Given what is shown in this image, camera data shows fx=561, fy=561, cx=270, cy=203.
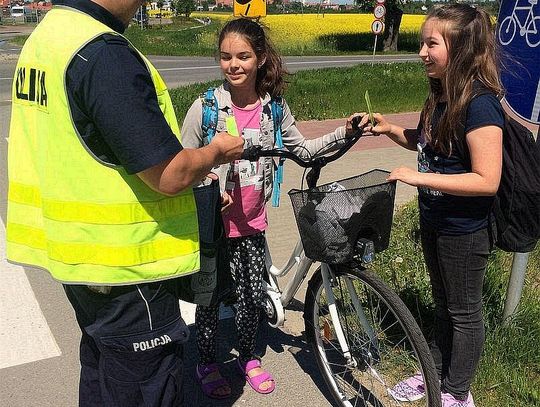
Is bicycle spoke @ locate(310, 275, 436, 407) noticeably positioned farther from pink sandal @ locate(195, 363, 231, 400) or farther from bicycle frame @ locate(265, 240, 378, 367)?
pink sandal @ locate(195, 363, 231, 400)

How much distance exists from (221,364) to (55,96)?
2.11 metres

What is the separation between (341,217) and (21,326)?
2.43m

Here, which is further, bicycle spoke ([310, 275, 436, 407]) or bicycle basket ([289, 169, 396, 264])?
bicycle spoke ([310, 275, 436, 407])

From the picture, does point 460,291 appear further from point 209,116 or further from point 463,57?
point 209,116

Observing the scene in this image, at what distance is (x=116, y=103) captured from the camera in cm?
156

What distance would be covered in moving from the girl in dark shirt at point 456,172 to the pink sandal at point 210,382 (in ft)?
2.94

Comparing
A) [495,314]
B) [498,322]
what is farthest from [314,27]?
[498,322]

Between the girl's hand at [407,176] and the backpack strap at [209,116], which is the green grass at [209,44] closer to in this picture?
the backpack strap at [209,116]

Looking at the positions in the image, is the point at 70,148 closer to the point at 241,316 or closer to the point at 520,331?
the point at 241,316

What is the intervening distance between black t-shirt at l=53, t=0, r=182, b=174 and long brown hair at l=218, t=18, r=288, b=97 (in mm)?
1091

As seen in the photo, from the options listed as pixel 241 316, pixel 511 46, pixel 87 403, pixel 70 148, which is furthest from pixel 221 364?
pixel 511 46

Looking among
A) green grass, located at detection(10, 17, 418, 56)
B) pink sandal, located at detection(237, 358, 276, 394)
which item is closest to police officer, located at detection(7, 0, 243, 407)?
pink sandal, located at detection(237, 358, 276, 394)

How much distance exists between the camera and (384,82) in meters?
13.4

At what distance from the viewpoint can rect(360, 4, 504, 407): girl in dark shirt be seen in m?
2.21
